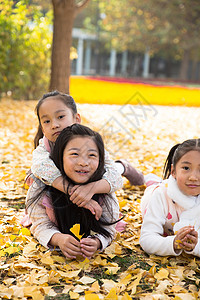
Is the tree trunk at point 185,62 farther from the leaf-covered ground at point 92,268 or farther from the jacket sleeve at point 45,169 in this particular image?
the jacket sleeve at point 45,169

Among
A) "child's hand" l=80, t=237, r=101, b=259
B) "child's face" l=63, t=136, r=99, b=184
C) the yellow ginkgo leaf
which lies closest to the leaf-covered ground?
"child's hand" l=80, t=237, r=101, b=259

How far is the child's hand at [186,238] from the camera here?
7.16ft

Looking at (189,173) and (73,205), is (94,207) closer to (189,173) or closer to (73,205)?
(73,205)

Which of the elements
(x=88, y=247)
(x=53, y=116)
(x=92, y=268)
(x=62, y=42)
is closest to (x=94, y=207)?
(x=88, y=247)

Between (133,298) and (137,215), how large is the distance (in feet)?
3.68

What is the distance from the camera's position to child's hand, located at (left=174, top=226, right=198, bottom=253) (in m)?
2.18

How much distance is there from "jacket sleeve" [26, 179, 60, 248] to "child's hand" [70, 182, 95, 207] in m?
0.26

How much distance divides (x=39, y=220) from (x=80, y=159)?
1.62 ft

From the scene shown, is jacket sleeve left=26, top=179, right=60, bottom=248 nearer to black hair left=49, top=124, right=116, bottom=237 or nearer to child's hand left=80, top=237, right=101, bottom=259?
black hair left=49, top=124, right=116, bottom=237

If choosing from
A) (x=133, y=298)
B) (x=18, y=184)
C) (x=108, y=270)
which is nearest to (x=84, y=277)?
(x=108, y=270)

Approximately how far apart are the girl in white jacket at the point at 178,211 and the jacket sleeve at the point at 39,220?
1.88 feet

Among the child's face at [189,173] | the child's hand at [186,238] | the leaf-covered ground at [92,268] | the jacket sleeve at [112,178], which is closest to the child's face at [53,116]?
the jacket sleeve at [112,178]

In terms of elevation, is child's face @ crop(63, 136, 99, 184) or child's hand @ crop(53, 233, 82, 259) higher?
child's face @ crop(63, 136, 99, 184)

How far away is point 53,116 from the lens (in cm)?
258
